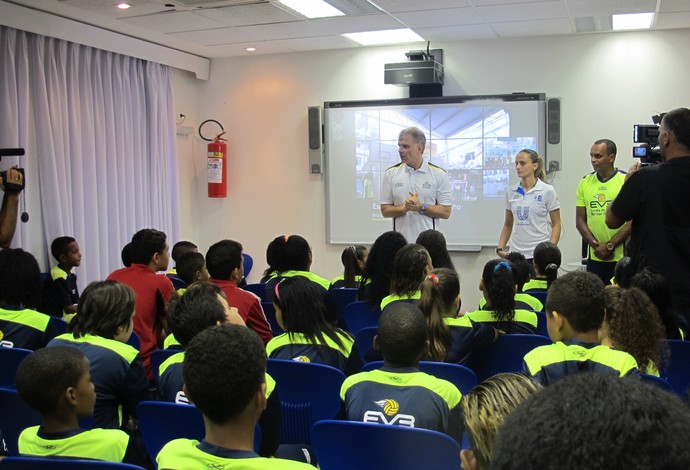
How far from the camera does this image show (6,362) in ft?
9.92

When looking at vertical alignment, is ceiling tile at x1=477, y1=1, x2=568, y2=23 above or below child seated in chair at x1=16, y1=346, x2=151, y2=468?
above

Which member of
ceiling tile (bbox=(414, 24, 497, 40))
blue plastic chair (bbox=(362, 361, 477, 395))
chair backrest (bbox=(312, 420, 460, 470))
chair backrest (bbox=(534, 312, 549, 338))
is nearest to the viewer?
chair backrest (bbox=(312, 420, 460, 470))

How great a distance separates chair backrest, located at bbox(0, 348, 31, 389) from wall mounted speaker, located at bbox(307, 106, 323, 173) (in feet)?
17.6

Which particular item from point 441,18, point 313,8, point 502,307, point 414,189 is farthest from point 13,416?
point 441,18

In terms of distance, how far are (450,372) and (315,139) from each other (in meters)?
5.74

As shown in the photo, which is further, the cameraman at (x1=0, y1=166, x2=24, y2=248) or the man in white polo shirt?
the man in white polo shirt

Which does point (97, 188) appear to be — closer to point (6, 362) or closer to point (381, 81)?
point (381, 81)

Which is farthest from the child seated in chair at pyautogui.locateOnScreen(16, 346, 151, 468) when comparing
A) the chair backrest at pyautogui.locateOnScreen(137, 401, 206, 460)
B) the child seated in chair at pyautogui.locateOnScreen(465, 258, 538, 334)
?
the child seated in chair at pyautogui.locateOnScreen(465, 258, 538, 334)

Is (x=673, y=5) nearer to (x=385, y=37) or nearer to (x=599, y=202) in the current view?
(x=599, y=202)

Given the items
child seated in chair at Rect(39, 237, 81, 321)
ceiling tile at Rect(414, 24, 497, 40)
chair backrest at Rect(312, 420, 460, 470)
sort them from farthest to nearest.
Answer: ceiling tile at Rect(414, 24, 497, 40)
child seated in chair at Rect(39, 237, 81, 321)
chair backrest at Rect(312, 420, 460, 470)

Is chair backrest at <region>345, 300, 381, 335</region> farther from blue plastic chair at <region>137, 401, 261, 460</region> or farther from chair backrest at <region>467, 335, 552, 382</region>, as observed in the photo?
blue plastic chair at <region>137, 401, 261, 460</region>

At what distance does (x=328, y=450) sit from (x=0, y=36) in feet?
17.7

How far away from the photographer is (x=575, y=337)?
2525mm

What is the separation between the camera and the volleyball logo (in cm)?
223
